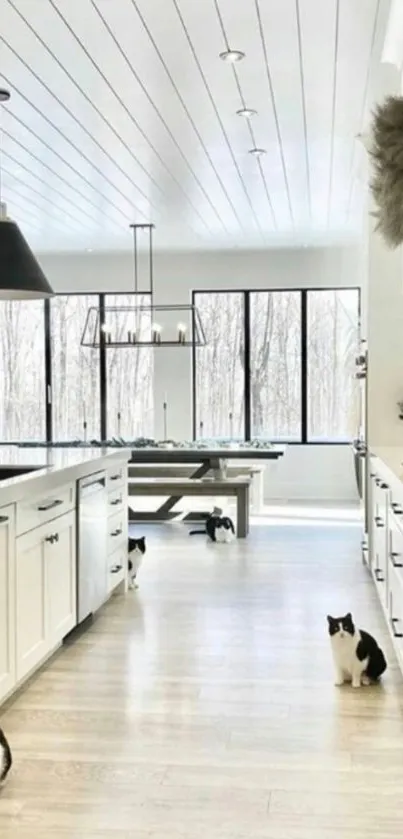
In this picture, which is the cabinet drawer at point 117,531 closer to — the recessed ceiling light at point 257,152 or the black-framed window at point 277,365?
the recessed ceiling light at point 257,152

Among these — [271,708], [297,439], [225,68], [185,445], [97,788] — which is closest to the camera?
[97,788]

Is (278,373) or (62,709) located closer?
(62,709)

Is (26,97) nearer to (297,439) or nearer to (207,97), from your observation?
(207,97)

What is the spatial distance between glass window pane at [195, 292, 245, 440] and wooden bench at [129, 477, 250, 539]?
2.35 meters

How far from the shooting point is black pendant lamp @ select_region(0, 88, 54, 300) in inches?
151

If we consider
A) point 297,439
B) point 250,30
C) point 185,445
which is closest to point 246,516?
point 185,445

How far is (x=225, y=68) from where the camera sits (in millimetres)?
4148

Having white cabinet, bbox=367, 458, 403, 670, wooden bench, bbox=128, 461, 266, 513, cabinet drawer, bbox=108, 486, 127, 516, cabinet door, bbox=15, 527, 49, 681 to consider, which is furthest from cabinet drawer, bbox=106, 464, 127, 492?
wooden bench, bbox=128, 461, 266, 513

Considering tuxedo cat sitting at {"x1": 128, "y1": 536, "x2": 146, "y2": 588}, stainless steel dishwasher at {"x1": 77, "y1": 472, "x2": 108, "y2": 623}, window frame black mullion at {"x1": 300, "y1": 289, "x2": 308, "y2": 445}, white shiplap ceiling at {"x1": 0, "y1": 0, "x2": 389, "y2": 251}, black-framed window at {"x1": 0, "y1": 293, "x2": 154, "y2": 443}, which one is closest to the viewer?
white shiplap ceiling at {"x1": 0, "y1": 0, "x2": 389, "y2": 251}

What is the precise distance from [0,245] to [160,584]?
8.50ft

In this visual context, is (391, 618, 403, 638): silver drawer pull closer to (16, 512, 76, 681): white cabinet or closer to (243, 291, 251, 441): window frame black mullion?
(16, 512, 76, 681): white cabinet

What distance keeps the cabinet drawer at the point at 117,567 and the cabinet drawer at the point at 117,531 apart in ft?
0.13

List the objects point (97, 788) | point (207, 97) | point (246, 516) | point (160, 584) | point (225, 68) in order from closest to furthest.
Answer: point (97, 788) → point (225, 68) → point (207, 97) → point (160, 584) → point (246, 516)

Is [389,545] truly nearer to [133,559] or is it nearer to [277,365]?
[133,559]
